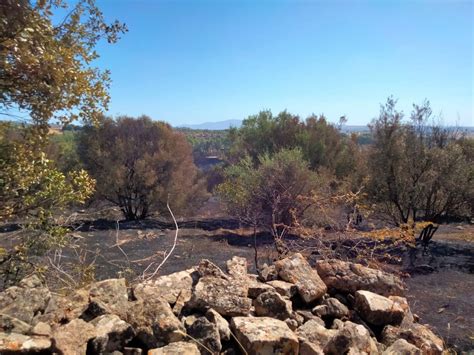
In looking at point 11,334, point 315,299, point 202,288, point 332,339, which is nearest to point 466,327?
point 315,299

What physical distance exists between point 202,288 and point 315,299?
4.98ft

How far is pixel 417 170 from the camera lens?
14008mm

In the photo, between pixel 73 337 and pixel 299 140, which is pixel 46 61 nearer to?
pixel 73 337

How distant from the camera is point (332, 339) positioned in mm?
3236

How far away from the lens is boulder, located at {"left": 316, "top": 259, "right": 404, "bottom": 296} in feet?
15.1

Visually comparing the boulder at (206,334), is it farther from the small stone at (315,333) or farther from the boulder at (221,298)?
the small stone at (315,333)

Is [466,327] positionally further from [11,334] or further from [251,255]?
[11,334]

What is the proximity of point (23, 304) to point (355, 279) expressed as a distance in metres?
3.68

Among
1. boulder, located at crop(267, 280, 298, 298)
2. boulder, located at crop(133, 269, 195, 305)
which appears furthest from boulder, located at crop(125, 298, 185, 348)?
boulder, located at crop(267, 280, 298, 298)

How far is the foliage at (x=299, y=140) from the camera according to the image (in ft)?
65.6

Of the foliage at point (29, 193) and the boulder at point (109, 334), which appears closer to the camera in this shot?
the boulder at point (109, 334)

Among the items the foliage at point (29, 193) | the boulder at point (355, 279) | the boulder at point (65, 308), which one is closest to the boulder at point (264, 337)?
the boulder at point (65, 308)

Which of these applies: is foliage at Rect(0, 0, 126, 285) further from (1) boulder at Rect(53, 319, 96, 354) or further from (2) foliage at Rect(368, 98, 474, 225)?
(2) foliage at Rect(368, 98, 474, 225)

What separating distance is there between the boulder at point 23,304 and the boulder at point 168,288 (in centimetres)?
80
